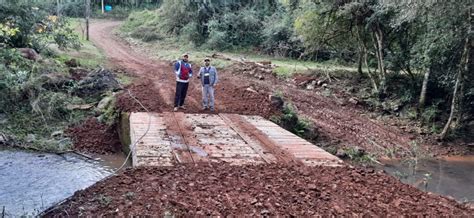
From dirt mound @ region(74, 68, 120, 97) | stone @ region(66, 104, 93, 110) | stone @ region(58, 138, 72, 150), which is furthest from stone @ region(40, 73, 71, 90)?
stone @ region(58, 138, 72, 150)

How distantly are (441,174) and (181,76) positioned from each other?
7758mm

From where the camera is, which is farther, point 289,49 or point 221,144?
point 289,49

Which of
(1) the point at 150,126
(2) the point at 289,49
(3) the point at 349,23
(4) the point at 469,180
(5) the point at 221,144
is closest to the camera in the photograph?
(5) the point at 221,144

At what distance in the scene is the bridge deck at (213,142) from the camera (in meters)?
8.38

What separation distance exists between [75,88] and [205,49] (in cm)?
1422

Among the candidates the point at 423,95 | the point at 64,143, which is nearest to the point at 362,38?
the point at 423,95

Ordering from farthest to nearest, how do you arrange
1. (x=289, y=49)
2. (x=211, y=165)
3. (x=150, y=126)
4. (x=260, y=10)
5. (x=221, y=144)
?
1. (x=260, y=10)
2. (x=289, y=49)
3. (x=150, y=126)
4. (x=221, y=144)
5. (x=211, y=165)

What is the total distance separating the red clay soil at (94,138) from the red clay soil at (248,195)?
5.32m

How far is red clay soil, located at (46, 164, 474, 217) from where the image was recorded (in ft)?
19.7

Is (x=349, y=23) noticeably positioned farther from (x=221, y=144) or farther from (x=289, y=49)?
(x=221, y=144)

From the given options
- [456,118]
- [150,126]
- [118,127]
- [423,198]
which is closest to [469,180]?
[456,118]

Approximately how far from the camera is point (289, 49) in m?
Result: 28.3

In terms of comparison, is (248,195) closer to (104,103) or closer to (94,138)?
(94,138)

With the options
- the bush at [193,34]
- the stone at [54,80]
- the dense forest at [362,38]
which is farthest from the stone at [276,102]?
the bush at [193,34]
